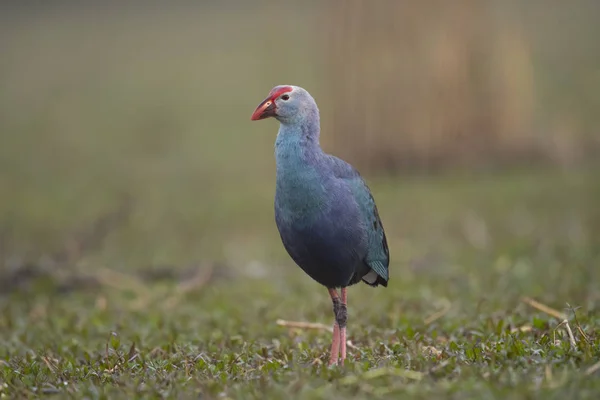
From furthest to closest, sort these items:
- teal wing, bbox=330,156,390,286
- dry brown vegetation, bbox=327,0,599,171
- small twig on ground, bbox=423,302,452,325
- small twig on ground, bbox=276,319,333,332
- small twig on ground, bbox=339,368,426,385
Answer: dry brown vegetation, bbox=327,0,599,171
small twig on ground, bbox=423,302,452,325
small twig on ground, bbox=276,319,333,332
teal wing, bbox=330,156,390,286
small twig on ground, bbox=339,368,426,385

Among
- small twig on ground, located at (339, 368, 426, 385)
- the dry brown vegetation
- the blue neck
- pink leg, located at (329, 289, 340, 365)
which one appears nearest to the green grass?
small twig on ground, located at (339, 368, 426, 385)

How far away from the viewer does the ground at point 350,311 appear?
12.5ft

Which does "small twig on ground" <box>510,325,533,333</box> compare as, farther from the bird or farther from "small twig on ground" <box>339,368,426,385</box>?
"small twig on ground" <box>339,368,426,385</box>

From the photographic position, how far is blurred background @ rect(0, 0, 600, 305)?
8008 millimetres

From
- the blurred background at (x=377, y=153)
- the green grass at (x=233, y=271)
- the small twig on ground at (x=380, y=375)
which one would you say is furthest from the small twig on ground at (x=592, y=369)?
the blurred background at (x=377, y=153)

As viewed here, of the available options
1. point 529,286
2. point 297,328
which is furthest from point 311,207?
point 529,286

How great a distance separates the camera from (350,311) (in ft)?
19.7

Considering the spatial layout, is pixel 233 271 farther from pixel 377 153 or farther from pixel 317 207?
pixel 377 153

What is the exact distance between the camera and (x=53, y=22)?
24.1 meters

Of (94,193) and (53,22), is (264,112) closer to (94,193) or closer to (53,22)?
(94,193)

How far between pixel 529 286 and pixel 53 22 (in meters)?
20.1

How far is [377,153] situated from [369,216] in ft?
22.4

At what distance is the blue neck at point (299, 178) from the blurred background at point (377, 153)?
2436 millimetres

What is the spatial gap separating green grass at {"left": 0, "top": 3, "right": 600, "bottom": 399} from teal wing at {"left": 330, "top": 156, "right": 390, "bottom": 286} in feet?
1.43
